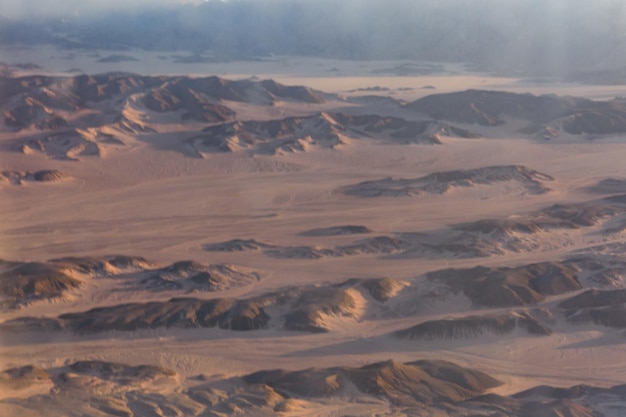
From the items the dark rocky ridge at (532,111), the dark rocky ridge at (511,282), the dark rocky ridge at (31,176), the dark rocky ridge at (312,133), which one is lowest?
the dark rocky ridge at (31,176)

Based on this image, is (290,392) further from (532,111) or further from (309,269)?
(532,111)

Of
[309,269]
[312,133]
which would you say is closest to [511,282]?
[309,269]

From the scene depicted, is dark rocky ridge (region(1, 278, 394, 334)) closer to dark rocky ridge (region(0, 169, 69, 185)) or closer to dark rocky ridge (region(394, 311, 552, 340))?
dark rocky ridge (region(394, 311, 552, 340))

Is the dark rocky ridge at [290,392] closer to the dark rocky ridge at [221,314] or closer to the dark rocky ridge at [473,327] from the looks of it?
the dark rocky ridge at [473,327]

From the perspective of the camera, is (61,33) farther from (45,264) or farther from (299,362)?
(299,362)

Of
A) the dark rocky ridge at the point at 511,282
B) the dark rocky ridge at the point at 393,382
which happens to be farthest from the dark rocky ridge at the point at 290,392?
the dark rocky ridge at the point at 511,282
